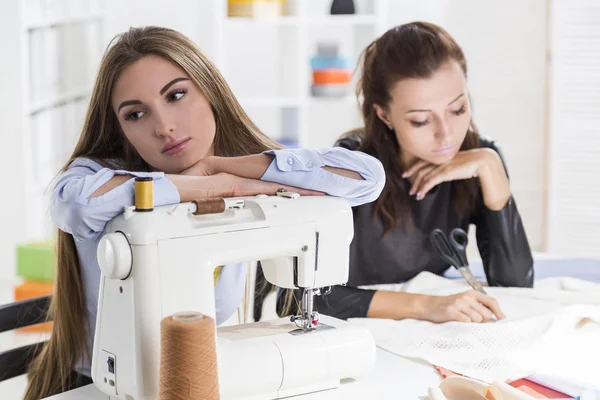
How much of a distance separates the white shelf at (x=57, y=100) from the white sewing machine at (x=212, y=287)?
2675mm

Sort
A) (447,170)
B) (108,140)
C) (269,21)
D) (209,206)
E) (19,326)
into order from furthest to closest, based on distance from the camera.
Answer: (269,21)
(447,170)
(19,326)
(108,140)
(209,206)

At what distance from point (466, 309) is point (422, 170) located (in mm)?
434

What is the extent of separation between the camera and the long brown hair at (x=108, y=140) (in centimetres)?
171

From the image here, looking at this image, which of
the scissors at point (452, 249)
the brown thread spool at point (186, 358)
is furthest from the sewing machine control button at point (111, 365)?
the scissors at point (452, 249)

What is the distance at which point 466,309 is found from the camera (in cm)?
183

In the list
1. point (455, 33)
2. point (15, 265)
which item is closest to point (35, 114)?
point (15, 265)

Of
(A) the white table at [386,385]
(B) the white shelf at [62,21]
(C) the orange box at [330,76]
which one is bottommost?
(A) the white table at [386,385]

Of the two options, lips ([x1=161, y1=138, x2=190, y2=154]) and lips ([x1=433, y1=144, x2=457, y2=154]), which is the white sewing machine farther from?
lips ([x1=433, y1=144, x2=457, y2=154])

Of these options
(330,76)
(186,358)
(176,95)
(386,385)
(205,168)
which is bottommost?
(386,385)

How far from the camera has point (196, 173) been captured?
5.19 ft

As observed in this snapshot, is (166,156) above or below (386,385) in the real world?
above

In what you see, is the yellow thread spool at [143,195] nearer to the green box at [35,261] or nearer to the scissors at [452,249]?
the scissors at [452,249]

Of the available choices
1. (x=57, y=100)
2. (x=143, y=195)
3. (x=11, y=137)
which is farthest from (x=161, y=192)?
(x=57, y=100)

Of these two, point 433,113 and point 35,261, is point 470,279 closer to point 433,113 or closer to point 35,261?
point 433,113
